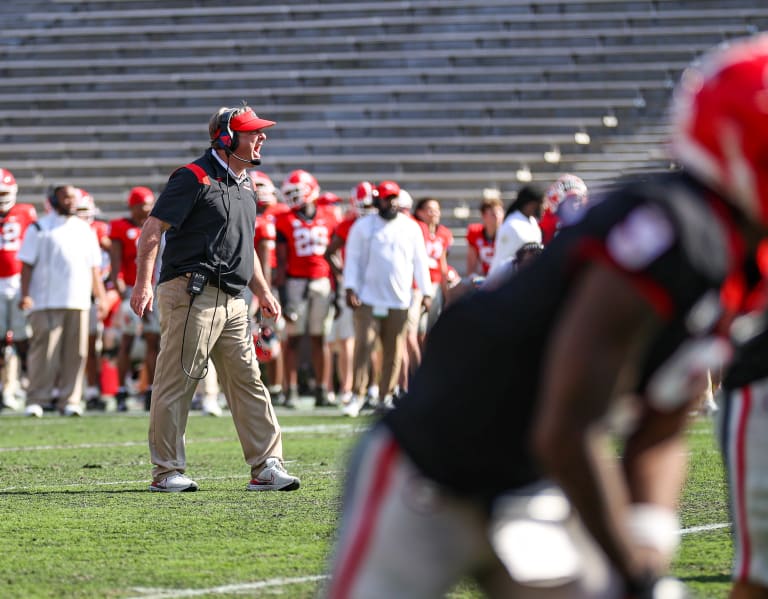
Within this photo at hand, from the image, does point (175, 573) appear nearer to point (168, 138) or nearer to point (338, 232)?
point (338, 232)

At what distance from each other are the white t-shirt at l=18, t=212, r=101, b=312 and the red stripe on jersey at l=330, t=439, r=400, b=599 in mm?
12500

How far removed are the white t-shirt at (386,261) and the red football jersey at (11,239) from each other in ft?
11.1

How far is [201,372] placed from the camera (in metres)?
8.00

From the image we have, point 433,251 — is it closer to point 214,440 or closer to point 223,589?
point 214,440

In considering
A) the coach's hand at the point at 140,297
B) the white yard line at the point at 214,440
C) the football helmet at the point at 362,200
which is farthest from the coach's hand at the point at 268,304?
the football helmet at the point at 362,200

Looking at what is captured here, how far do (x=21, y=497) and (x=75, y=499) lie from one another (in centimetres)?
31

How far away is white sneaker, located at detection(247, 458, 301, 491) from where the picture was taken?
26.6 feet

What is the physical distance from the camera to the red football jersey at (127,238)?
51.2ft

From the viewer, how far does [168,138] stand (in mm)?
24859

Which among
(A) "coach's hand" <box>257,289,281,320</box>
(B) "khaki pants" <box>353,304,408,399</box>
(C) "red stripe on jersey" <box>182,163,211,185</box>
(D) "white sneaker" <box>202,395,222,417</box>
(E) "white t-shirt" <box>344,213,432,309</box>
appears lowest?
(D) "white sneaker" <box>202,395,222,417</box>

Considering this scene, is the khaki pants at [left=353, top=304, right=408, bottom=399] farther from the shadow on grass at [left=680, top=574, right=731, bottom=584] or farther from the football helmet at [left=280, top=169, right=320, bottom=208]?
the shadow on grass at [left=680, top=574, right=731, bottom=584]

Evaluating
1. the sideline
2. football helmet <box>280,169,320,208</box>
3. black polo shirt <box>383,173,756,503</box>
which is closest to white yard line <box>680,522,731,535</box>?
the sideline

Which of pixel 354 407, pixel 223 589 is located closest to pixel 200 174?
pixel 223 589

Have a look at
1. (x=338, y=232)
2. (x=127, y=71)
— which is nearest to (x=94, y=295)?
(x=338, y=232)
